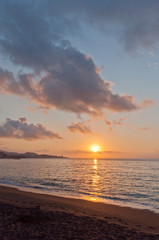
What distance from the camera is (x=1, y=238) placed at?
912 cm

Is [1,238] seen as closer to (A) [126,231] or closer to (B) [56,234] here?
(B) [56,234]

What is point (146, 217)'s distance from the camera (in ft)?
54.7

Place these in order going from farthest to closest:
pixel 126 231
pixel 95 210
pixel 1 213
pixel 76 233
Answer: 1. pixel 95 210
2. pixel 1 213
3. pixel 126 231
4. pixel 76 233

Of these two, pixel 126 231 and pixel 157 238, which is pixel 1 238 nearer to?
pixel 126 231

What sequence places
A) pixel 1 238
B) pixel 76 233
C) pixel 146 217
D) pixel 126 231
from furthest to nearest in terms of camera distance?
1. pixel 146 217
2. pixel 126 231
3. pixel 76 233
4. pixel 1 238

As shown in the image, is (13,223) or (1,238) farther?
(13,223)

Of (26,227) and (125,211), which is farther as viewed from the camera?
(125,211)

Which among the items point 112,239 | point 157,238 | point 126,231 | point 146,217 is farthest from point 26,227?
point 146,217

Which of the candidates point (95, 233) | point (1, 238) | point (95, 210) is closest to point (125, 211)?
point (95, 210)

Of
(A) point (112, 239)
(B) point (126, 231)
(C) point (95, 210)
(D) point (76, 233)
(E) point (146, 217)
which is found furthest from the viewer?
(C) point (95, 210)

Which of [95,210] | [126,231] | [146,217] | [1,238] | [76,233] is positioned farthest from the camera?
[95,210]

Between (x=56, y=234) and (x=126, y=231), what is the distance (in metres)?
4.36

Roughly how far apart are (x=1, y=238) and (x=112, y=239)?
5605mm

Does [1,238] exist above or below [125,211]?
above
